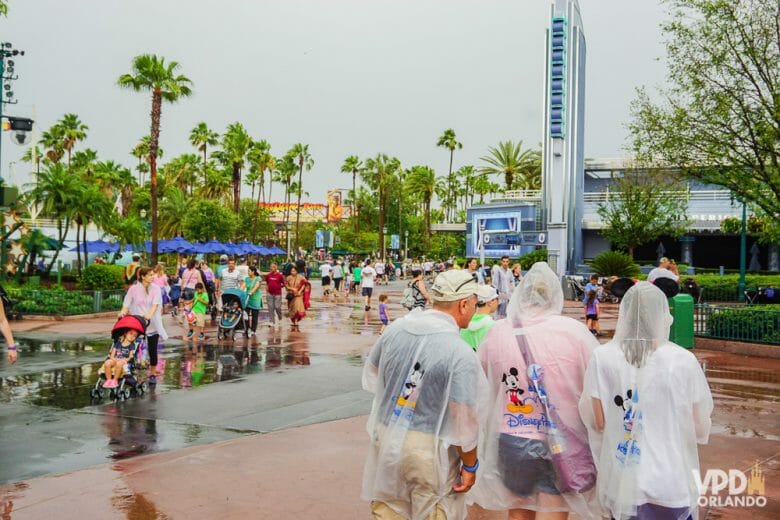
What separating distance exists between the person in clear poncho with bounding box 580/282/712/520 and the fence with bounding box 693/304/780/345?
1246 centimetres

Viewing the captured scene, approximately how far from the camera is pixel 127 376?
32.8ft

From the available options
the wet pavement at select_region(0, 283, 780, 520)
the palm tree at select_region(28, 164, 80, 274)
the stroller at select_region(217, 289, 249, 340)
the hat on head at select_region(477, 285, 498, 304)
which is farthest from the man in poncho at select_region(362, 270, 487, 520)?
the palm tree at select_region(28, 164, 80, 274)

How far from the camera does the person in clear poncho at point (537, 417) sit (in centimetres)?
398

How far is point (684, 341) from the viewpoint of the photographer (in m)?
14.3

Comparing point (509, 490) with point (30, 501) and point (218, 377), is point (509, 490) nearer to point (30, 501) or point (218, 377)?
point (30, 501)

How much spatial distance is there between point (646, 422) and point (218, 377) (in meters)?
8.96

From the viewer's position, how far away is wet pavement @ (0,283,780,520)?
5.88m

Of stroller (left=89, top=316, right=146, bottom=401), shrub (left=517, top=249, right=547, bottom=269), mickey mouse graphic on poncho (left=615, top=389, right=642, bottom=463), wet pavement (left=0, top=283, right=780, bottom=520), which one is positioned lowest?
wet pavement (left=0, top=283, right=780, bottom=520)

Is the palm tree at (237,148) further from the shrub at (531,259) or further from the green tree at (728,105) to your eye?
the green tree at (728,105)

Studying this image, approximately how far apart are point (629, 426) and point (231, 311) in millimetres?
13514

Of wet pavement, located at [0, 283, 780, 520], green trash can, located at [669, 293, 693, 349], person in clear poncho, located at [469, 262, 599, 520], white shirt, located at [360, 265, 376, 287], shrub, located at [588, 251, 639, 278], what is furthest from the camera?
shrub, located at [588, 251, 639, 278]

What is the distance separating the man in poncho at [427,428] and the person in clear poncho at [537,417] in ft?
1.15

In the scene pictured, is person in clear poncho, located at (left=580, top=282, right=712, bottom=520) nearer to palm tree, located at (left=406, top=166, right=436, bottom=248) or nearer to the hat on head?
the hat on head

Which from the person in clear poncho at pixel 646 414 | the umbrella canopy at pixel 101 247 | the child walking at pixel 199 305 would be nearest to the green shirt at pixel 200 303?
the child walking at pixel 199 305
